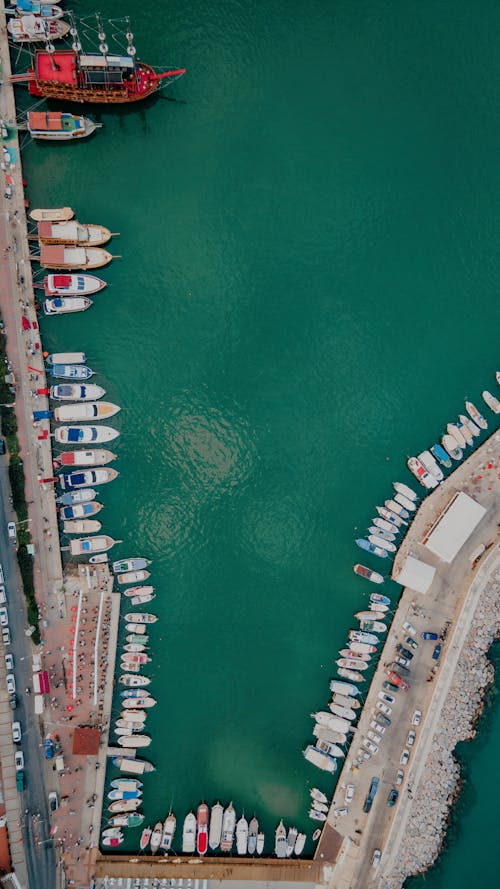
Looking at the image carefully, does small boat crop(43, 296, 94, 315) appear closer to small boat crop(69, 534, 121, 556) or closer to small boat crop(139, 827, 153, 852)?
small boat crop(69, 534, 121, 556)

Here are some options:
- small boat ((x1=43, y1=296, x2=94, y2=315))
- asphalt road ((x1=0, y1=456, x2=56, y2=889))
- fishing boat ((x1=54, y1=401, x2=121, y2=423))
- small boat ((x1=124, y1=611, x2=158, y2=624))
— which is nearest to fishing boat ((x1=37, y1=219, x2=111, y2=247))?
small boat ((x1=43, y1=296, x2=94, y2=315))

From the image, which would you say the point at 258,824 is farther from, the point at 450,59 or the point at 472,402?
the point at 450,59

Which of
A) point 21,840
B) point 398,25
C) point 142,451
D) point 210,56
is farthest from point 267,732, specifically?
point 398,25

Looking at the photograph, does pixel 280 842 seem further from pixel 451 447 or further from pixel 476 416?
pixel 476 416

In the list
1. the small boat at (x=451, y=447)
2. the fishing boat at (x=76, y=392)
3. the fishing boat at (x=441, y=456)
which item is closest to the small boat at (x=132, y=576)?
the fishing boat at (x=76, y=392)

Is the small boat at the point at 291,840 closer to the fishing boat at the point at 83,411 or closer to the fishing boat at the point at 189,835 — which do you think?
the fishing boat at the point at 189,835

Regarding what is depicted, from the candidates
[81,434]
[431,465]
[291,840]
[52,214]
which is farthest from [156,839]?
[52,214]
